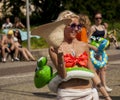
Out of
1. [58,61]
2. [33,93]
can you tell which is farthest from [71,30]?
[33,93]

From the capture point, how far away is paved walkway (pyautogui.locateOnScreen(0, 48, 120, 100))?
1027 cm

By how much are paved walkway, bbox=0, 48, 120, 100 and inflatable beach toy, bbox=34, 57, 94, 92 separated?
4.39 m

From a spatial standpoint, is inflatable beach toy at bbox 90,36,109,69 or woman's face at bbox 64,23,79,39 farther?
inflatable beach toy at bbox 90,36,109,69

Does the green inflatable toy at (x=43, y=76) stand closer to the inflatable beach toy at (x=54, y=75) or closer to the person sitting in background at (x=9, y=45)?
the inflatable beach toy at (x=54, y=75)

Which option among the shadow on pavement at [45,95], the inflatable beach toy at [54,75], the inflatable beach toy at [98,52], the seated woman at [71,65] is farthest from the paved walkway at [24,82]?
the seated woman at [71,65]

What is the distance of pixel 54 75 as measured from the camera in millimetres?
5363

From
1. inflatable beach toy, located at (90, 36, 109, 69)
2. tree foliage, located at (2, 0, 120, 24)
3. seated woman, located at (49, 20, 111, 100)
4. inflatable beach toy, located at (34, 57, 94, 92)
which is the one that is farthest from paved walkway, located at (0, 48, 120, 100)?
tree foliage, located at (2, 0, 120, 24)

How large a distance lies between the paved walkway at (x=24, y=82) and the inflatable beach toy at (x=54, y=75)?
4386mm

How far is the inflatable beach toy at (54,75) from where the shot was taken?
5.10 metres

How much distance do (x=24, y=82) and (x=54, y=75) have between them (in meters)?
7.31

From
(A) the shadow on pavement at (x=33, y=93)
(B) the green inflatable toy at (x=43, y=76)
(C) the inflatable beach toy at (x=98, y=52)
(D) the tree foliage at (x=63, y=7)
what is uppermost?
(B) the green inflatable toy at (x=43, y=76)

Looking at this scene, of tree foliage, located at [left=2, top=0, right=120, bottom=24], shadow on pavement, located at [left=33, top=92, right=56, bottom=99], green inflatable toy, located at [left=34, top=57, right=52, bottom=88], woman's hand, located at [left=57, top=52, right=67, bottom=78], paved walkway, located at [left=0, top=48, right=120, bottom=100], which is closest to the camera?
woman's hand, located at [left=57, top=52, right=67, bottom=78]

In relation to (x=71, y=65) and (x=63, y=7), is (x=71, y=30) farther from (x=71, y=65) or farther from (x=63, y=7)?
(x=63, y=7)

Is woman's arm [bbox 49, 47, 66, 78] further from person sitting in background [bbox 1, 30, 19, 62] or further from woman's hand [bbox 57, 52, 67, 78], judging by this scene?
person sitting in background [bbox 1, 30, 19, 62]
